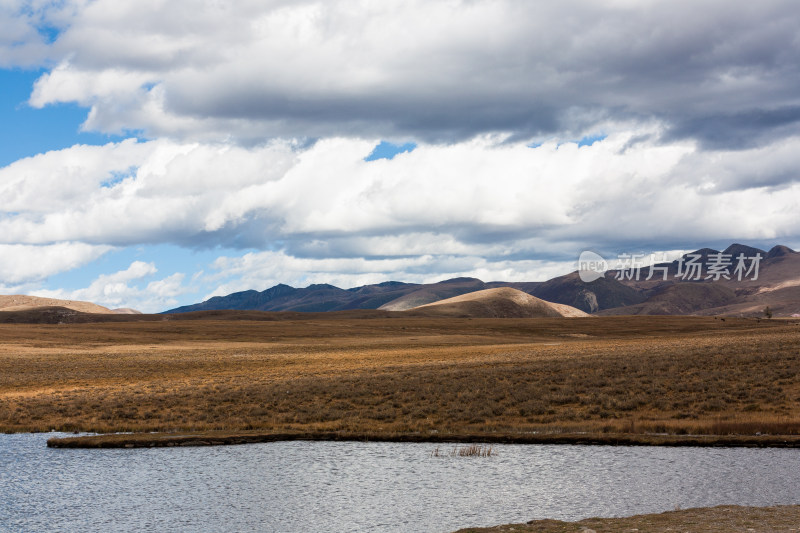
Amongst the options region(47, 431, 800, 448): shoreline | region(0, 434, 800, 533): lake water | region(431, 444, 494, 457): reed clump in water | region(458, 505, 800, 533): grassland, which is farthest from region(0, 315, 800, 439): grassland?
region(458, 505, 800, 533): grassland

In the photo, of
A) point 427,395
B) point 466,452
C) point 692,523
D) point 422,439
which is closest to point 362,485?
point 466,452

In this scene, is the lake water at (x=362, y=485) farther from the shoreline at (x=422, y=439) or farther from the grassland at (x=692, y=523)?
the grassland at (x=692, y=523)

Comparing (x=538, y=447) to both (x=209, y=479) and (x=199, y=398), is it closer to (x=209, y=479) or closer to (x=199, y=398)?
(x=209, y=479)

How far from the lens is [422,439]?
112 feet

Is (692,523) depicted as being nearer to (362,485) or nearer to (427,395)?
(362,485)

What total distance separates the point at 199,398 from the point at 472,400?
1888cm

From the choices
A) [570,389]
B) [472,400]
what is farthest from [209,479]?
[570,389]

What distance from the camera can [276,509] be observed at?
869 inches

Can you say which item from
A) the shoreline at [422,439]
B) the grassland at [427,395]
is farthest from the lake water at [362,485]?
the grassland at [427,395]

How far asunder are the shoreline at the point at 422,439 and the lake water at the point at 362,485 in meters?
1.00

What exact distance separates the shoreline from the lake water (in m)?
1.00

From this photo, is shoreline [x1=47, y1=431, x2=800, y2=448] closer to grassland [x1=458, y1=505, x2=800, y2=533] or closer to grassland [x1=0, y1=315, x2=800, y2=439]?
grassland [x1=0, y1=315, x2=800, y2=439]

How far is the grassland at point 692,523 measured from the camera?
16.9 m

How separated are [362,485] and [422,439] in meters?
9.58
